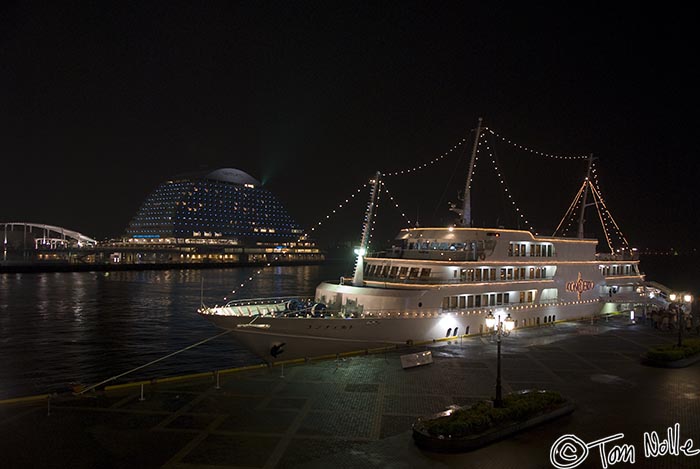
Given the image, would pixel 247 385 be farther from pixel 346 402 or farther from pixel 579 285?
pixel 579 285

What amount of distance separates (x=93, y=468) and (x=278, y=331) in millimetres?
10029

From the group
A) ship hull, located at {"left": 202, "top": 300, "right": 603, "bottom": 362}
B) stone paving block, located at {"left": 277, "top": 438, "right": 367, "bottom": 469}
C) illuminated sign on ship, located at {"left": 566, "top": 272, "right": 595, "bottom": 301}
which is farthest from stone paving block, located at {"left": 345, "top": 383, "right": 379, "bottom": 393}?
illuminated sign on ship, located at {"left": 566, "top": 272, "right": 595, "bottom": 301}

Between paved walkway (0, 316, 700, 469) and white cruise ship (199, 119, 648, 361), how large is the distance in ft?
5.66

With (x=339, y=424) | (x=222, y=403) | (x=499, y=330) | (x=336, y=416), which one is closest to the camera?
(x=339, y=424)

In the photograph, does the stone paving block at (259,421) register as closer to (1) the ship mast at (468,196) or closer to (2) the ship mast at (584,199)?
(1) the ship mast at (468,196)

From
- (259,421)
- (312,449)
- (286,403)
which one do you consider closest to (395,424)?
(312,449)

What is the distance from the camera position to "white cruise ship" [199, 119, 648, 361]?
20.6m

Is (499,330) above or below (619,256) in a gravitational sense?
below

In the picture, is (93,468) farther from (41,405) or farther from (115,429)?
(41,405)

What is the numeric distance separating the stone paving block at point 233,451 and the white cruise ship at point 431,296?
8017 mm

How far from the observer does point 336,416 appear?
44.6 ft

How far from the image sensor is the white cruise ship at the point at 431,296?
810 inches

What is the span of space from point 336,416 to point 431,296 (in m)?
11.0

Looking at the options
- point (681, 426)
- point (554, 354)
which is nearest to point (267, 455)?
point (681, 426)
